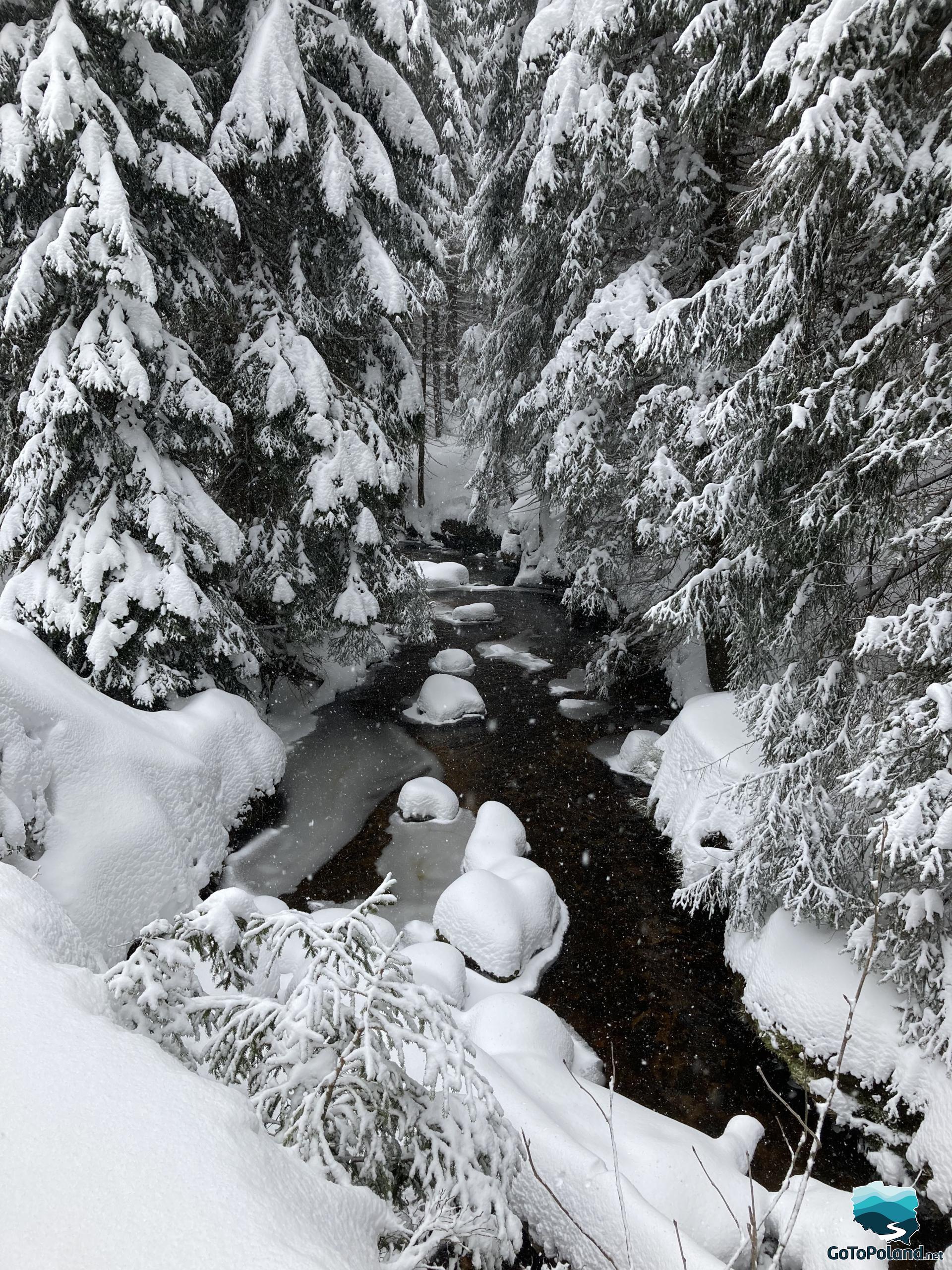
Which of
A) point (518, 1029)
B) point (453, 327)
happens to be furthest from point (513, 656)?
point (453, 327)

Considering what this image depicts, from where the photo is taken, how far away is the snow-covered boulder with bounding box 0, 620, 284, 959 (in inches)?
219

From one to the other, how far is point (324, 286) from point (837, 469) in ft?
25.6

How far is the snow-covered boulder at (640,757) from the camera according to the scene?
10078 mm

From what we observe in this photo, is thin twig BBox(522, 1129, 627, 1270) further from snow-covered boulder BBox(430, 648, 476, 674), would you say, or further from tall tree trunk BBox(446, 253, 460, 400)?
tall tree trunk BBox(446, 253, 460, 400)

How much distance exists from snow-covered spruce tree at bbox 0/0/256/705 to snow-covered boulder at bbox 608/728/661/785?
5728 mm

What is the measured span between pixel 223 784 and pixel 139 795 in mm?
1789

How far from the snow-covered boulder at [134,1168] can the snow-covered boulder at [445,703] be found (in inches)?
366

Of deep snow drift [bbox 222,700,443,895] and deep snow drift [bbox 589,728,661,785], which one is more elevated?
deep snow drift [bbox 589,728,661,785]

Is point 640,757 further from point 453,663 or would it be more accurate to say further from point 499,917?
point 453,663

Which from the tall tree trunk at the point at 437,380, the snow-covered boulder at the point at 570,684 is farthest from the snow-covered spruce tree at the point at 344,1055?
the tall tree trunk at the point at 437,380

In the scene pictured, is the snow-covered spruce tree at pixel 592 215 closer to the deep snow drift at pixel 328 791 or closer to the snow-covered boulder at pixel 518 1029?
the deep snow drift at pixel 328 791

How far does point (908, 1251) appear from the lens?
3924mm

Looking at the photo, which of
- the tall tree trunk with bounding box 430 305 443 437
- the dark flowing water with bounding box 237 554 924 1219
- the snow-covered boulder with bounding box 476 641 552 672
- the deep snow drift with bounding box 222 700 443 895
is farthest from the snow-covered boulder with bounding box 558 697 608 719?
the tall tree trunk with bounding box 430 305 443 437

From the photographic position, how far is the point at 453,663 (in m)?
14.0
